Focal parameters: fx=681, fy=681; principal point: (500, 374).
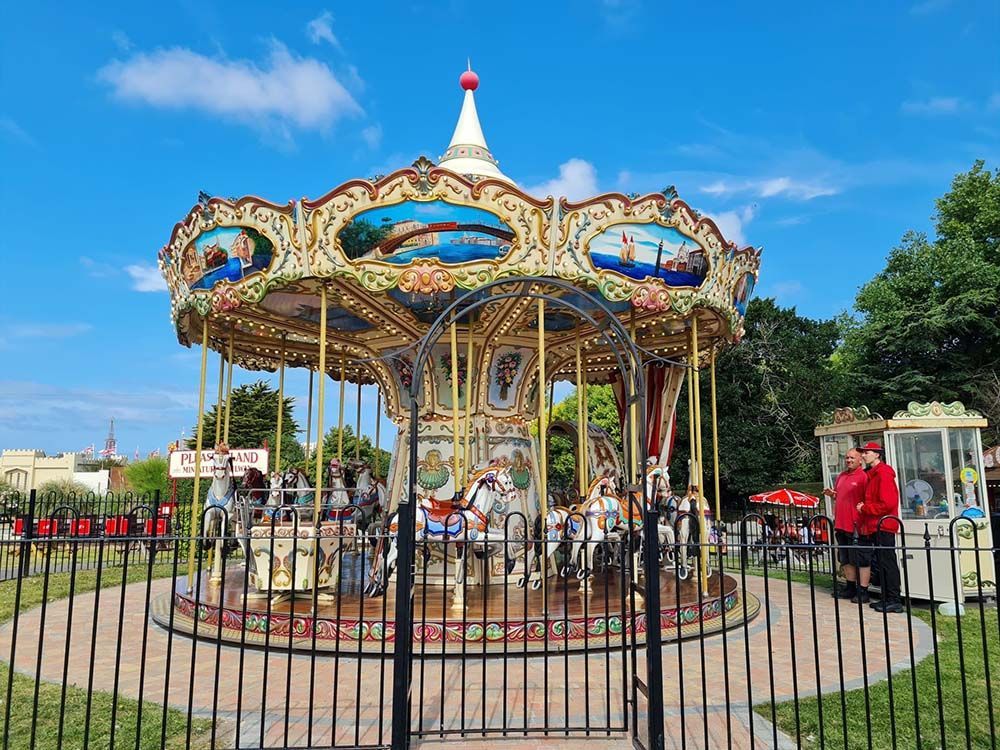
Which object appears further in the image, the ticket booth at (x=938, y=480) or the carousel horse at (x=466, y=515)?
the ticket booth at (x=938, y=480)

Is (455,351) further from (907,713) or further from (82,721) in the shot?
(907,713)

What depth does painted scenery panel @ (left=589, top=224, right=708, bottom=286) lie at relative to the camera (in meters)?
7.95

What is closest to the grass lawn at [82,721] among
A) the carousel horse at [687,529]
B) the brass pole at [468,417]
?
the brass pole at [468,417]

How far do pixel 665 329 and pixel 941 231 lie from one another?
1861 cm

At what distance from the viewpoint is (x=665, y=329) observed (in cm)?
1135

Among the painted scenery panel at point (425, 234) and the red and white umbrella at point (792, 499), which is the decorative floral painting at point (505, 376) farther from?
the red and white umbrella at point (792, 499)

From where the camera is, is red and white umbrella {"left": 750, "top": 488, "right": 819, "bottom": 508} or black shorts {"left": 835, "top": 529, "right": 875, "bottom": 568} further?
red and white umbrella {"left": 750, "top": 488, "right": 819, "bottom": 508}

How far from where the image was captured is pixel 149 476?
23406mm

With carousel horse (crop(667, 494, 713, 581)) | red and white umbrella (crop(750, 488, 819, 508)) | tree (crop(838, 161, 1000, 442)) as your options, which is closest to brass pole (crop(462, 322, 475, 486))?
carousel horse (crop(667, 494, 713, 581))

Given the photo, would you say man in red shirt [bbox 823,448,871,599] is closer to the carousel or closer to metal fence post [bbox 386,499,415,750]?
the carousel

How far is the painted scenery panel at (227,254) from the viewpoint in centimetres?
788

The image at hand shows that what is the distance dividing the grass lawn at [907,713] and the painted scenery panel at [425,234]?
206 inches

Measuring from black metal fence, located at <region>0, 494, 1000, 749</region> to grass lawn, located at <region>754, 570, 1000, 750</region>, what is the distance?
2cm

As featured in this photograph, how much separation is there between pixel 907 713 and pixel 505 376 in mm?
6990
